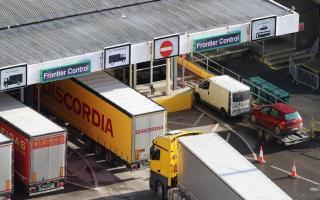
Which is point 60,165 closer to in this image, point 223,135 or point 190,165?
point 190,165

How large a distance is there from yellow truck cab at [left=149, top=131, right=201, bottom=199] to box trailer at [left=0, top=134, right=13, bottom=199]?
277 inches

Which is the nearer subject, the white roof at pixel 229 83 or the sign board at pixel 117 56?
the sign board at pixel 117 56

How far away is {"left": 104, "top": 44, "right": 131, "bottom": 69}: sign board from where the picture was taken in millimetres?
60594

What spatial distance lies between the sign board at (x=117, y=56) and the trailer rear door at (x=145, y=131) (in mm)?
5059

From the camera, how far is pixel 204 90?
222 feet

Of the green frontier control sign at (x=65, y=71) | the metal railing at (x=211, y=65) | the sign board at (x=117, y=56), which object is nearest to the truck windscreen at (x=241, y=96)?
the metal railing at (x=211, y=65)

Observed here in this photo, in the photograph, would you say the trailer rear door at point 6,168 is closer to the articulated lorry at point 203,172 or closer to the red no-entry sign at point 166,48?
the articulated lorry at point 203,172

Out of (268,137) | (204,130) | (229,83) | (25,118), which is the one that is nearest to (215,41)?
(229,83)

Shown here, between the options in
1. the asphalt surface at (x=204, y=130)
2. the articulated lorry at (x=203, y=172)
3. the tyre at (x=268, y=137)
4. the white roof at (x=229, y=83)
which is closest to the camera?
the articulated lorry at (x=203, y=172)

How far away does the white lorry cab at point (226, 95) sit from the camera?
6550 centimetres

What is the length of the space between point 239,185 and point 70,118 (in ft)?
51.4

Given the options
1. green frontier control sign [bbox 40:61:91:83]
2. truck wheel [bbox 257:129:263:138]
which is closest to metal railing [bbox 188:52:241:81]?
truck wheel [bbox 257:129:263:138]

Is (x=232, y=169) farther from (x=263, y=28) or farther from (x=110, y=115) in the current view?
(x=263, y=28)

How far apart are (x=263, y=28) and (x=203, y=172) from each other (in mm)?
17837
